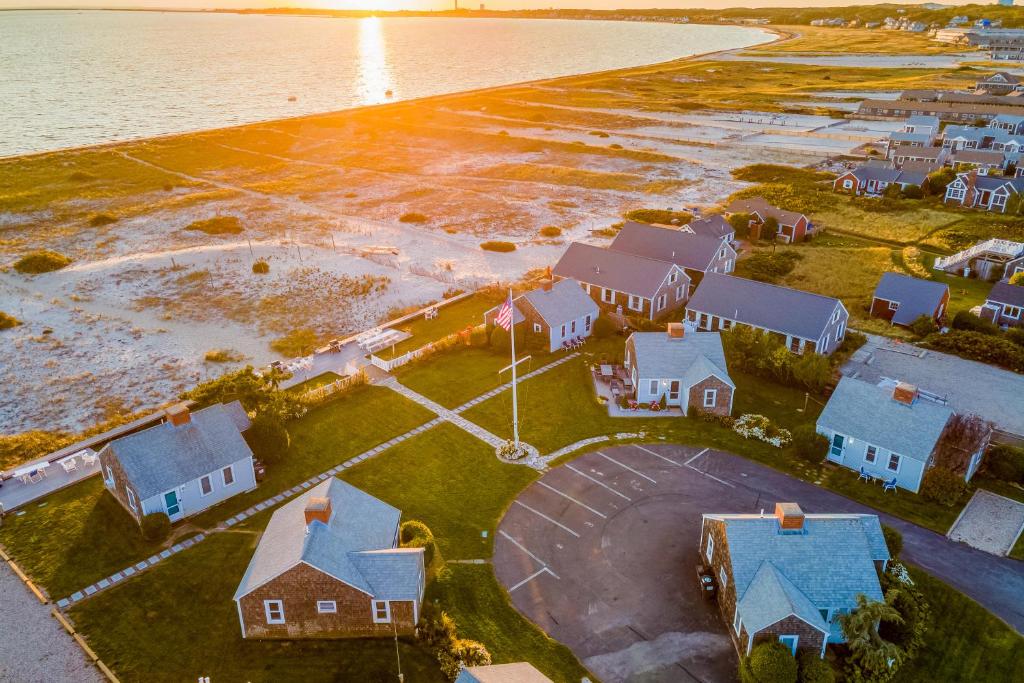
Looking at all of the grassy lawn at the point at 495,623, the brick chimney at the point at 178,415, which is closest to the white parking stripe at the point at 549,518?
the grassy lawn at the point at 495,623

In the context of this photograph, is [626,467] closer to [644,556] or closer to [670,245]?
[644,556]

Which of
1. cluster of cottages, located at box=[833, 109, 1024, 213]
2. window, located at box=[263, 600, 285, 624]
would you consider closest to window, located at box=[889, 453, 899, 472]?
window, located at box=[263, 600, 285, 624]

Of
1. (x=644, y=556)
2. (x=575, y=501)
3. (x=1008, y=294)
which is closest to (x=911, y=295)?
(x=1008, y=294)

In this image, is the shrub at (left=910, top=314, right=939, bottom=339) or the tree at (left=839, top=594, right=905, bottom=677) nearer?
the tree at (left=839, top=594, right=905, bottom=677)

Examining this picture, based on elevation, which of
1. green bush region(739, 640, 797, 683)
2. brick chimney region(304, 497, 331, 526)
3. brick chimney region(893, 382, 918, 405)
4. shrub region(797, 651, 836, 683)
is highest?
brick chimney region(304, 497, 331, 526)

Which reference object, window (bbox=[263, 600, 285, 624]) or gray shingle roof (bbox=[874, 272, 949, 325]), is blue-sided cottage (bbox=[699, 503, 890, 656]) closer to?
window (bbox=[263, 600, 285, 624])

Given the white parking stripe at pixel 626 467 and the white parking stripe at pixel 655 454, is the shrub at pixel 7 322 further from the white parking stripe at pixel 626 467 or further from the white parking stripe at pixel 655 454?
the white parking stripe at pixel 655 454
